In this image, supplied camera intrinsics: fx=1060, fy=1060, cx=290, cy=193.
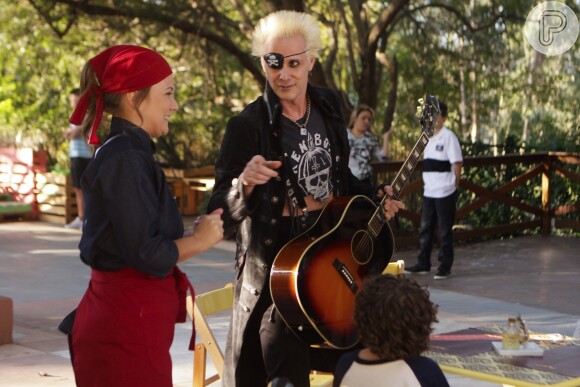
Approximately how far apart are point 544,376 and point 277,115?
4.62 ft

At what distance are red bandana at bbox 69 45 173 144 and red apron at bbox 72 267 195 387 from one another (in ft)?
1.62

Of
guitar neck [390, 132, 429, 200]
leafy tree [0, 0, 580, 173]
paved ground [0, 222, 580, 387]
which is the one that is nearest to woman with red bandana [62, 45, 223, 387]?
guitar neck [390, 132, 429, 200]

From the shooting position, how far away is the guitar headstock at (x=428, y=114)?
450 centimetres

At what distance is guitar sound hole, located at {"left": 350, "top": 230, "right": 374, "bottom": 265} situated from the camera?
4085 mm

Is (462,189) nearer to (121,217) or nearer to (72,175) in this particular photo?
(72,175)

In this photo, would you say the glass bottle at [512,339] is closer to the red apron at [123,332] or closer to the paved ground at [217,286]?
the red apron at [123,332]

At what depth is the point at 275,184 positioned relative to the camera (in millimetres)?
3939

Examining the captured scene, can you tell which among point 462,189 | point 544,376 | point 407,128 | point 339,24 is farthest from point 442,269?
point 407,128

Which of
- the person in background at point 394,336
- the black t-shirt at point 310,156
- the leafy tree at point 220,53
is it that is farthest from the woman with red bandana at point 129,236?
the leafy tree at point 220,53

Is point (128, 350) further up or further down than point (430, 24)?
further down

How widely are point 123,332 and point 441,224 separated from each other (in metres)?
7.69

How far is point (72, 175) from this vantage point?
13984 millimetres

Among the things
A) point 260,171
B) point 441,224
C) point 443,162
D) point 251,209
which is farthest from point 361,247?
point 441,224

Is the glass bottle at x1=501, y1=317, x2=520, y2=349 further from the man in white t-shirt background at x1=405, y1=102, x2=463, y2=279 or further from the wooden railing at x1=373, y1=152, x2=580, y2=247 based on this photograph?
the wooden railing at x1=373, y1=152, x2=580, y2=247
